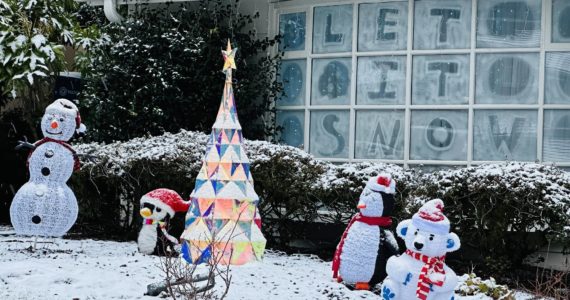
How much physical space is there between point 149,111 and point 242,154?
316cm

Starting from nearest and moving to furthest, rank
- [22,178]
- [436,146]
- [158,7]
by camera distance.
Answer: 1. [436,146]
2. [158,7]
3. [22,178]

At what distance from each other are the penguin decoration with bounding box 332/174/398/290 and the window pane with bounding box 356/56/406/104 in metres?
3.01

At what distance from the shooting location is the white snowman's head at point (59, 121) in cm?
868

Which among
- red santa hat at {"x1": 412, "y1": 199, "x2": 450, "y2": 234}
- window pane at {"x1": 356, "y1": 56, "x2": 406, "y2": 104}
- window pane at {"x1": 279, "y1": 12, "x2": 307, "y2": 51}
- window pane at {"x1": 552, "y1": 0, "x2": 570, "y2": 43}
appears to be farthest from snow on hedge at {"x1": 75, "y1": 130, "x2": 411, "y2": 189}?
window pane at {"x1": 552, "y1": 0, "x2": 570, "y2": 43}

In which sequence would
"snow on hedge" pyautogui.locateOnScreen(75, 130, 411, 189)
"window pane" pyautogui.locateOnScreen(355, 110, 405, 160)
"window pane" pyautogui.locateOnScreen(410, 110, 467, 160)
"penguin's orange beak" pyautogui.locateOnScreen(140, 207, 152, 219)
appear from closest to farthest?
"penguin's orange beak" pyautogui.locateOnScreen(140, 207, 152, 219), "snow on hedge" pyautogui.locateOnScreen(75, 130, 411, 189), "window pane" pyautogui.locateOnScreen(410, 110, 467, 160), "window pane" pyautogui.locateOnScreen(355, 110, 405, 160)

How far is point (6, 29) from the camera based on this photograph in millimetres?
11914

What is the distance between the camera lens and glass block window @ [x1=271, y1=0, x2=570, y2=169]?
927 cm

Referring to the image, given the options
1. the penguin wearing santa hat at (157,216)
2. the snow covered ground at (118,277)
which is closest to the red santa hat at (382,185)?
the snow covered ground at (118,277)

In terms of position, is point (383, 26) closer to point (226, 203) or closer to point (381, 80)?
point (381, 80)

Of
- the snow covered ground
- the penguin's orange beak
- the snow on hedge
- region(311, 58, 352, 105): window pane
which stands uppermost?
region(311, 58, 352, 105): window pane

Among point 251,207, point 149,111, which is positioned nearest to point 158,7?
point 149,111

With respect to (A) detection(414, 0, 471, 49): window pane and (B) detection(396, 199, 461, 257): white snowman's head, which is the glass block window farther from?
(B) detection(396, 199, 461, 257): white snowman's head

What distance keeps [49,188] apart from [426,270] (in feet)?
13.9

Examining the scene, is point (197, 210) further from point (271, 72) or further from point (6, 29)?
point (6, 29)
